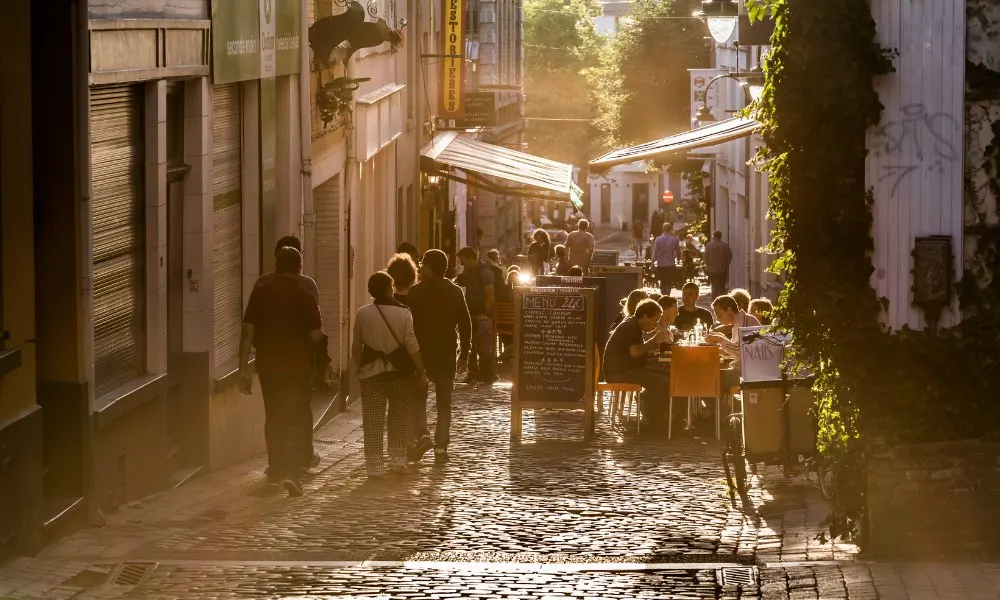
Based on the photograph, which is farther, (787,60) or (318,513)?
(318,513)

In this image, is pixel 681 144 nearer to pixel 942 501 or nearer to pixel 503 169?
pixel 503 169

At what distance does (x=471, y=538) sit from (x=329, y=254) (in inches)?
374

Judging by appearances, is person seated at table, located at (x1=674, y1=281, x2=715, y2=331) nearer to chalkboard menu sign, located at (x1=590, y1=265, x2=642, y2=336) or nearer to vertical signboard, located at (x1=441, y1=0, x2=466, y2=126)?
chalkboard menu sign, located at (x1=590, y1=265, x2=642, y2=336)

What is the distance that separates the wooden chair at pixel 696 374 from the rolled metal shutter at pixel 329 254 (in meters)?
5.15

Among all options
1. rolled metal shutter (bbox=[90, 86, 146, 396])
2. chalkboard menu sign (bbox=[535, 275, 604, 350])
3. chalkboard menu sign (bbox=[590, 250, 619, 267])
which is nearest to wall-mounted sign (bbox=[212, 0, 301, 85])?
rolled metal shutter (bbox=[90, 86, 146, 396])

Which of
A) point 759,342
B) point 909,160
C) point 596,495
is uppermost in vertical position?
point 909,160

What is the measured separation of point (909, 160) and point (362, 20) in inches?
387

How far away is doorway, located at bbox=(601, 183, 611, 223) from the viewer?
106 meters

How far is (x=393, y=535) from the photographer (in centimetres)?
954

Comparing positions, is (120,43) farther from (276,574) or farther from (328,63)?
(328,63)

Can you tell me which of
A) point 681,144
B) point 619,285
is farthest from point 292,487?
point 619,285

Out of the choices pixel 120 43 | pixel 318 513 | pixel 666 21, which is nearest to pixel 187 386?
pixel 318 513

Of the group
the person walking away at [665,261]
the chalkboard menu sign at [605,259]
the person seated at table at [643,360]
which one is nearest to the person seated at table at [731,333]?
the person seated at table at [643,360]

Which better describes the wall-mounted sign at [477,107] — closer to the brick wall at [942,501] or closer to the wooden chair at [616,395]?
the wooden chair at [616,395]
